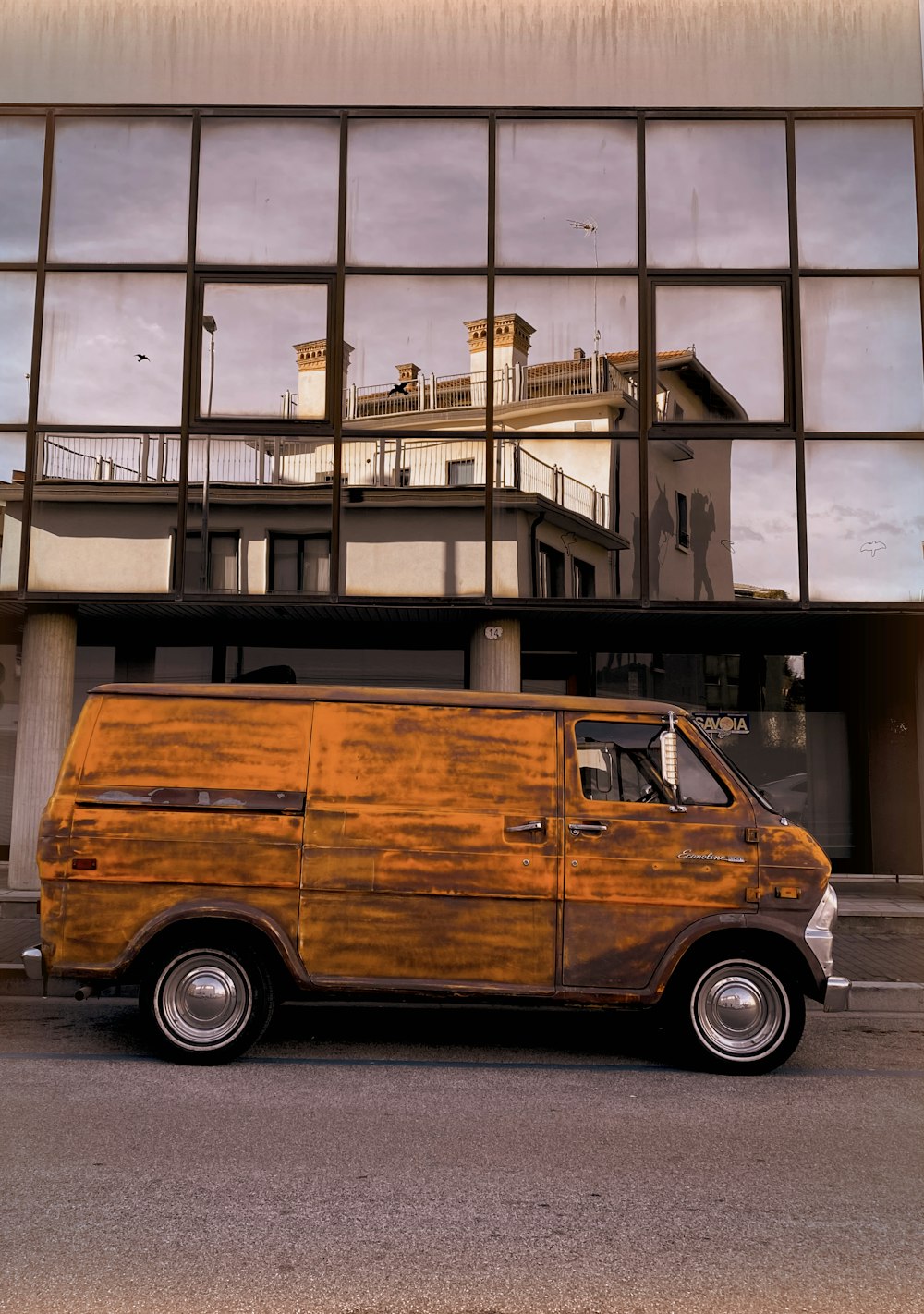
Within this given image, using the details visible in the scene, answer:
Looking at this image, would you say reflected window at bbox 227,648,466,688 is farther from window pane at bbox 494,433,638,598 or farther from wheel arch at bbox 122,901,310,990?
wheel arch at bbox 122,901,310,990

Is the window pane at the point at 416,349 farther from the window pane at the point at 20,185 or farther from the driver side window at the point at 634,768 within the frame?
the driver side window at the point at 634,768

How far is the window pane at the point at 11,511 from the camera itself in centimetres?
1283

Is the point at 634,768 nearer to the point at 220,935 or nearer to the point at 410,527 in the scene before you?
the point at 220,935

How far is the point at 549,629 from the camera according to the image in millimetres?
14305

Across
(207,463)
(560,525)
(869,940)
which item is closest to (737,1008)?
(869,940)

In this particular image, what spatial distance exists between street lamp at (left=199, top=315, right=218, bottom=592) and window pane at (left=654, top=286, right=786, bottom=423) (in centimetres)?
520

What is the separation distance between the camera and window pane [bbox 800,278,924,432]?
12922mm

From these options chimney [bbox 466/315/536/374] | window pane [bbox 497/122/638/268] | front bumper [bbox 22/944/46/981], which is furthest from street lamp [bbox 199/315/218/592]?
front bumper [bbox 22/944/46/981]

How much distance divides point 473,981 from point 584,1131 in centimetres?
129

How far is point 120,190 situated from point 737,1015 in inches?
458

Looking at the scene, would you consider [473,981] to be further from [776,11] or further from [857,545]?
[776,11]

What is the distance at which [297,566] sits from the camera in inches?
500

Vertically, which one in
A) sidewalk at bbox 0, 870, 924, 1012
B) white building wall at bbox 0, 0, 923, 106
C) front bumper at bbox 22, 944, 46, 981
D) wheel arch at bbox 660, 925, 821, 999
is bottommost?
sidewalk at bbox 0, 870, 924, 1012

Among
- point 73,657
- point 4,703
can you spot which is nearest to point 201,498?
point 73,657
